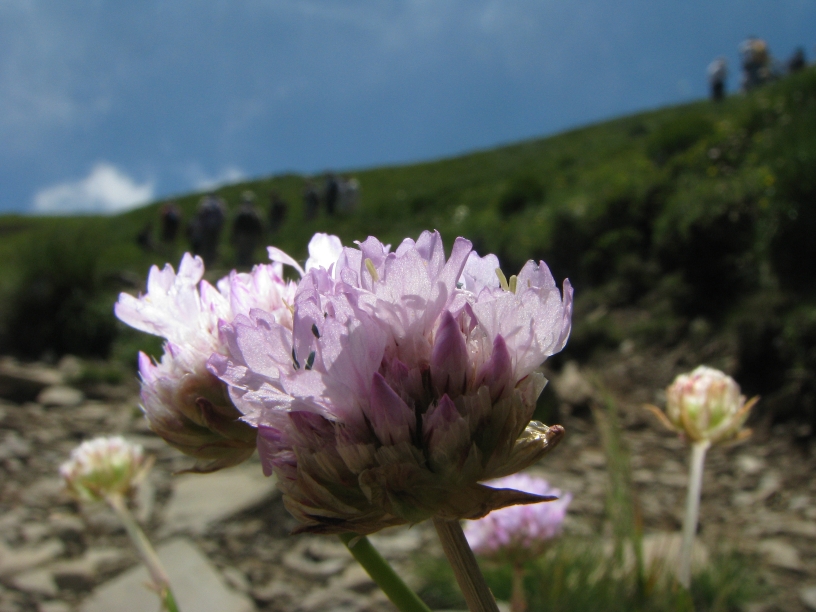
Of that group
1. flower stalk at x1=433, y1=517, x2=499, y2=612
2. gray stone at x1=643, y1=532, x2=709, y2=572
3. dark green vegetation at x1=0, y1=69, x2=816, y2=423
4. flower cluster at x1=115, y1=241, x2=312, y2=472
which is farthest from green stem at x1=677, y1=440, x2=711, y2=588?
dark green vegetation at x1=0, y1=69, x2=816, y2=423

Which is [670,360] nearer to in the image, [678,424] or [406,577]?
[406,577]

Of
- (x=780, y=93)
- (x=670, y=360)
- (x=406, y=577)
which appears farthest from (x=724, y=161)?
(x=406, y=577)

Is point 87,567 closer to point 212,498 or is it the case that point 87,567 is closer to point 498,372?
point 212,498

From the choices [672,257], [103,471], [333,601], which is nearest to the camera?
[103,471]

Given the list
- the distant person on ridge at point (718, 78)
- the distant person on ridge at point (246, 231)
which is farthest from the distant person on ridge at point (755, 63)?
the distant person on ridge at point (246, 231)

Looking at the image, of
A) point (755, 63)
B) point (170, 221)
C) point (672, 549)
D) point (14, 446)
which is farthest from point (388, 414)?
point (755, 63)

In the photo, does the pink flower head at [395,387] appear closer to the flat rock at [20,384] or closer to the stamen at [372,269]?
the stamen at [372,269]
